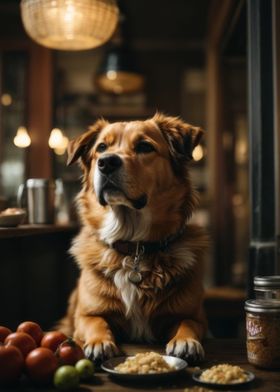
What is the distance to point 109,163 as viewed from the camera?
1.99 m

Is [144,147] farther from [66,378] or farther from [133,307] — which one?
[66,378]

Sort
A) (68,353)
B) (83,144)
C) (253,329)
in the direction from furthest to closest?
(83,144)
(253,329)
(68,353)

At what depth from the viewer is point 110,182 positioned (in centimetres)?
200

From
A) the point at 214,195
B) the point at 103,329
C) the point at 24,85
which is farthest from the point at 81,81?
the point at 103,329

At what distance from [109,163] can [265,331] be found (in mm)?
815

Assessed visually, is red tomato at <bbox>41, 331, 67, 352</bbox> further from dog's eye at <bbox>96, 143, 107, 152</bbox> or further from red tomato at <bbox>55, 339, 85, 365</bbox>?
dog's eye at <bbox>96, 143, 107, 152</bbox>

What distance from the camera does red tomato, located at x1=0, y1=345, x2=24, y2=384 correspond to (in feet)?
4.82

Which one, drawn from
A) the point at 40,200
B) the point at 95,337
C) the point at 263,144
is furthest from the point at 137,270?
the point at 40,200

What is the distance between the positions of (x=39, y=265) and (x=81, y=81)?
198 inches

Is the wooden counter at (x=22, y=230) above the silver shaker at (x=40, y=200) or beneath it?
beneath

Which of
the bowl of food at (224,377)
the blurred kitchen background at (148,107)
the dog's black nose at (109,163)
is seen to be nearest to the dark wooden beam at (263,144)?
the dog's black nose at (109,163)

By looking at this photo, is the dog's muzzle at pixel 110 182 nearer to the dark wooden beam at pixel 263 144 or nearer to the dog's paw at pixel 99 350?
the dog's paw at pixel 99 350

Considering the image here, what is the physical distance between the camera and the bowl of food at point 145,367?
1489 millimetres

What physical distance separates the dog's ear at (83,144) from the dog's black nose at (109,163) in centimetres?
38
